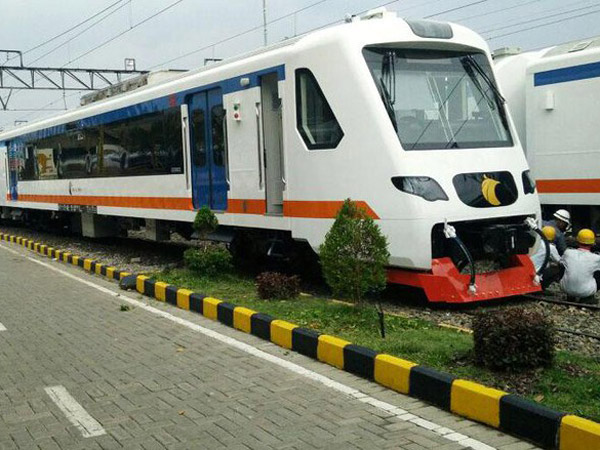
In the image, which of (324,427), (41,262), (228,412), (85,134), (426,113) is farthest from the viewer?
(85,134)

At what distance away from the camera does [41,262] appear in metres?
15.4

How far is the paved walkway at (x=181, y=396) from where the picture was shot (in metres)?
4.48

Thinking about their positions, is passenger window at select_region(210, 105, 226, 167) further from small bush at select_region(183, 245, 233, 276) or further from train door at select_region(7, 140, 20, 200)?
train door at select_region(7, 140, 20, 200)

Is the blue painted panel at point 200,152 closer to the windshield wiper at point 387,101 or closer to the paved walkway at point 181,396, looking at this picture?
the paved walkway at point 181,396

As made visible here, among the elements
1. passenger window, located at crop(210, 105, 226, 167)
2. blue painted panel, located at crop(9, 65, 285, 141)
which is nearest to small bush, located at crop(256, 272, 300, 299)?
blue painted panel, located at crop(9, 65, 285, 141)

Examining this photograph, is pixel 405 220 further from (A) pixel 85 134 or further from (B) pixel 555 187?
(A) pixel 85 134

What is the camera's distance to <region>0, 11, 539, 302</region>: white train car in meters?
7.72

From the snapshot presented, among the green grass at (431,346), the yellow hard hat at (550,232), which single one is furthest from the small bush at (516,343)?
the yellow hard hat at (550,232)

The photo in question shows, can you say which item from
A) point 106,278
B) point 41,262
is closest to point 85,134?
point 41,262

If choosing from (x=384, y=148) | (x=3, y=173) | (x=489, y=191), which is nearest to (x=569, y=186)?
(x=489, y=191)

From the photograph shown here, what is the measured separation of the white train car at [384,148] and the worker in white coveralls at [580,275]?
1.35ft

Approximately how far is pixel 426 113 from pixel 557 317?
8.62ft

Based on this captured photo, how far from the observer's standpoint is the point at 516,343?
4.97 meters

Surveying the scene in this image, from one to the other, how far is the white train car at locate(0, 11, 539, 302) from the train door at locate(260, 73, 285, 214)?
0.05 ft
